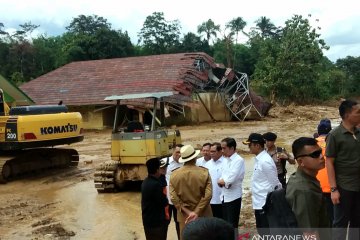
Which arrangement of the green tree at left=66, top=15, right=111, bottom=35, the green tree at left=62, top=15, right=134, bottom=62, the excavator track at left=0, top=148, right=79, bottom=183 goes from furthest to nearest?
1. the green tree at left=66, top=15, right=111, bottom=35
2. the green tree at left=62, top=15, right=134, bottom=62
3. the excavator track at left=0, top=148, right=79, bottom=183

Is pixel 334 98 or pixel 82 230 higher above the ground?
pixel 334 98

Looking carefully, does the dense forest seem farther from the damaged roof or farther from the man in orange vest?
the man in orange vest

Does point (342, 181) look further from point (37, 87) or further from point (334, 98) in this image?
point (334, 98)

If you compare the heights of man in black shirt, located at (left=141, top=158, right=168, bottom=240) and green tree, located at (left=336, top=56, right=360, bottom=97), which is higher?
green tree, located at (left=336, top=56, right=360, bottom=97)

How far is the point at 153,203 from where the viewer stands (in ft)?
16.8

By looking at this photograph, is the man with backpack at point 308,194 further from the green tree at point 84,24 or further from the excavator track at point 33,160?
the green tree at point 84,24

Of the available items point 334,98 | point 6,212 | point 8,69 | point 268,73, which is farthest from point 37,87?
point 334,98

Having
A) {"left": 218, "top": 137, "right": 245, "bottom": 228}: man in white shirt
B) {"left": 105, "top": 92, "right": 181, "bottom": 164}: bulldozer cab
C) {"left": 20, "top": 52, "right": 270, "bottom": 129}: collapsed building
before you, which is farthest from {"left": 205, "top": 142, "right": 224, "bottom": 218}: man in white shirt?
{"left": 20, "top": 52, "right": 270, "bottom": 129}: collapsed building

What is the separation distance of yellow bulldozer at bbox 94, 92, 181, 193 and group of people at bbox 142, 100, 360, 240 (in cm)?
350

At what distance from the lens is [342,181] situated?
436cm

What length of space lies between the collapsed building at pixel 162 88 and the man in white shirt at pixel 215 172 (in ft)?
64.0

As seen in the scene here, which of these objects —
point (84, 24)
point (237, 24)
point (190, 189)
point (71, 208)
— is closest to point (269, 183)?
point (190, 189)

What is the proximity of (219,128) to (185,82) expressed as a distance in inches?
141

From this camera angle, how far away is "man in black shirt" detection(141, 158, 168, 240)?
5092 mm
